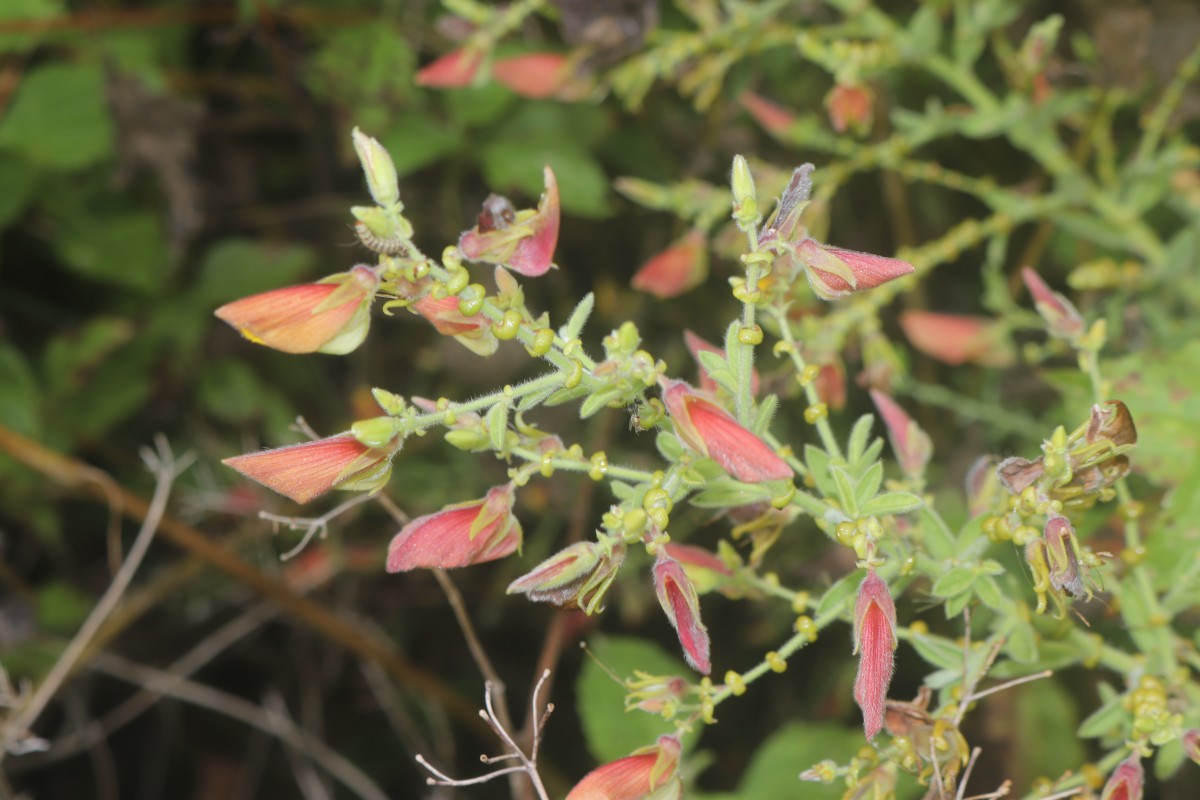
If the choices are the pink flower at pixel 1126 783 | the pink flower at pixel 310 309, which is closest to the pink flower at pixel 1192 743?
the pink flower at pixel 1126 783

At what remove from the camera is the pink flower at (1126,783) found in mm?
636

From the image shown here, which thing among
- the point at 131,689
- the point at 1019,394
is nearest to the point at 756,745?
the point at 1019,394

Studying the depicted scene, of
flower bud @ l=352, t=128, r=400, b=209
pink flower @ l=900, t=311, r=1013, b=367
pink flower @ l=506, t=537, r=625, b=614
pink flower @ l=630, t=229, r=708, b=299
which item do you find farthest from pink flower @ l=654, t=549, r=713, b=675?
pink flower @ l=900, t=311, r=1013, b=367

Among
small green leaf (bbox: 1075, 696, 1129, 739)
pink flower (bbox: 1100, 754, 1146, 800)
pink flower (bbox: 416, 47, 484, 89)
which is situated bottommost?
small green leaf (bbox: 1075, 696, 1129, 739)

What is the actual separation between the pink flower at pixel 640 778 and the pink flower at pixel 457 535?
134 millimetres

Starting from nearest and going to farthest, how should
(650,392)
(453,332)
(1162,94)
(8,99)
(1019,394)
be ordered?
(453,332) → (650,392) → (1162,94) → (1019,394) → (8,99)

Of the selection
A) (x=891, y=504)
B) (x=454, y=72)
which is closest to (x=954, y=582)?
(x=891, y=504)

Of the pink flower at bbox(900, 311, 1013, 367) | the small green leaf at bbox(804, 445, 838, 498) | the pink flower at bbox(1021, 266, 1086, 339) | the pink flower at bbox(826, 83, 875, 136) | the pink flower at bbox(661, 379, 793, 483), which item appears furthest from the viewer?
the pink flower at bbox(900, 311, 1013, 367)

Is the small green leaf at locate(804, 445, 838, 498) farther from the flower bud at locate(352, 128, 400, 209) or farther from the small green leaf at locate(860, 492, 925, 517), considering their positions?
the flower bud at locate(352, 128, 400, 209)

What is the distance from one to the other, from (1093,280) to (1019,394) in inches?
14.2

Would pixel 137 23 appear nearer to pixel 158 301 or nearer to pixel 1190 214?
pixel 158 301

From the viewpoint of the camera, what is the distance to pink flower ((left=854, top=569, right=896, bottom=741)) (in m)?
0.58

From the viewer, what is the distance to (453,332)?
1.89 ft

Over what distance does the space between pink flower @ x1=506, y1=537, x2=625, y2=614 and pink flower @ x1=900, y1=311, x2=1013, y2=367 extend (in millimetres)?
713
